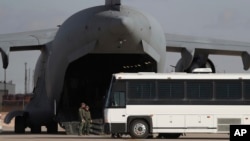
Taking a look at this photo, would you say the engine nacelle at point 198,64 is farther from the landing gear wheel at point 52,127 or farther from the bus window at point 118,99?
the bus window at point 118,99

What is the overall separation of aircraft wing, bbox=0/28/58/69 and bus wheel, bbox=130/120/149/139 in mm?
6840

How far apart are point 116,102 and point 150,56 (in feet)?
11.6

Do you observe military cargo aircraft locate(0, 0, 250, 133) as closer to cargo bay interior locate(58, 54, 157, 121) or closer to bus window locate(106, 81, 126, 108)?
cargo bay interior locate(58, 54, 157, 121)

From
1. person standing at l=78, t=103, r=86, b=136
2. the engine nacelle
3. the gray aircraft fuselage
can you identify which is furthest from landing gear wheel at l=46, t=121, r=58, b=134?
the engine nacelle

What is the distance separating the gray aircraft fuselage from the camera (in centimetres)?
2603

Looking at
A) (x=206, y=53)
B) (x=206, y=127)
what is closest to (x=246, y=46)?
(x=206, y=53)

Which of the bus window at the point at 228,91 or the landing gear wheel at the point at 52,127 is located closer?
the bus window at the point at 228,91

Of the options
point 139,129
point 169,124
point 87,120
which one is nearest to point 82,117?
point 87,120

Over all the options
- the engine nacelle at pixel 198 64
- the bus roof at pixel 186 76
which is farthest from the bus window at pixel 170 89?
the engine nacelle at pixel 198 64

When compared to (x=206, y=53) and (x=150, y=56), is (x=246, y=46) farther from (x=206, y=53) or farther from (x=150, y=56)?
(x=150, y=56)

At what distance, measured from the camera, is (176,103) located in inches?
980

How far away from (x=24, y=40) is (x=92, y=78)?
3699 millimetres

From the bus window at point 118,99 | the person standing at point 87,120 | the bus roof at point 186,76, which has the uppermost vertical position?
the bus roof at point 186,76

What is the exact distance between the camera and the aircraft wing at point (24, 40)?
28.9 metres
